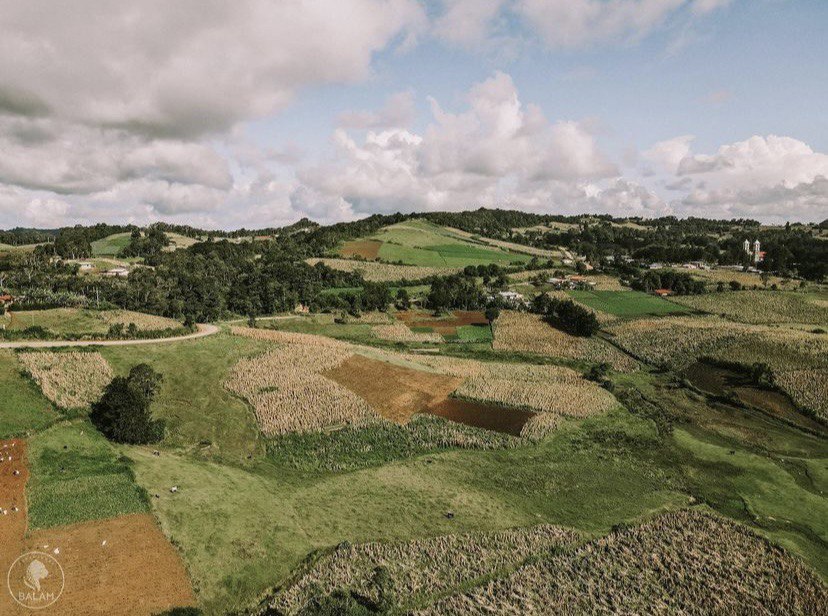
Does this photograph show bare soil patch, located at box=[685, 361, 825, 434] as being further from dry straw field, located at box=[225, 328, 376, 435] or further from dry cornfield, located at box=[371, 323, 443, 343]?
dry straw field, located at box=[225, 328, 376, 435]

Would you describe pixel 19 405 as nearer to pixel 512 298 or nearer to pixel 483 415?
pixel 483 415

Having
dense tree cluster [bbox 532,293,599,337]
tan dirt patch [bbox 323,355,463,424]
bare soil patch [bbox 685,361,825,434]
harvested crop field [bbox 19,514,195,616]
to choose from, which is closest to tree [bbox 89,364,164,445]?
harvested crop field [bbox 19,514,195,616]

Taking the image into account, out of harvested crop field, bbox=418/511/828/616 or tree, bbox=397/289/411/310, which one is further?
tree, bbox=397/289/411/310

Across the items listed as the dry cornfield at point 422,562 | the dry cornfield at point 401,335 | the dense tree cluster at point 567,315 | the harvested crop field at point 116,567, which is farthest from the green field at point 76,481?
the dense tree cluster at point 567,315

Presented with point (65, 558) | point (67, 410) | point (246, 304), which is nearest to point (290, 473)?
point (65, 558)

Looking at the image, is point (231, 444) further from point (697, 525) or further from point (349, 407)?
point (697, 525)
